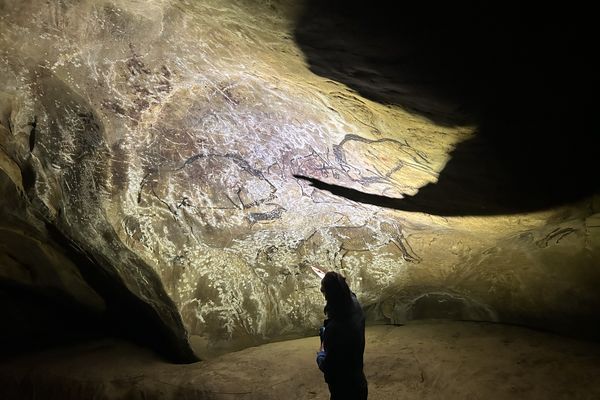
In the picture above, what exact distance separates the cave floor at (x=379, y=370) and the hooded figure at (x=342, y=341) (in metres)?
1.10

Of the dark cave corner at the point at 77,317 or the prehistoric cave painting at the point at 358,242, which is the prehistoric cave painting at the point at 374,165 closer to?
the prehistoric cave painting at the point at 358,242

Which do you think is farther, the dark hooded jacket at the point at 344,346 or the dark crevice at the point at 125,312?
the dark crevice at the point at 125,312

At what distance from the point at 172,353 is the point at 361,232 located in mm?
2997

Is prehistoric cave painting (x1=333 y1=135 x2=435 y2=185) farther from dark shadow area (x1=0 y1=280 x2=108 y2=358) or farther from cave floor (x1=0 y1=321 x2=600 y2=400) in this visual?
dark shadow area (x1=0 y1=280 x2=108 y2=358)

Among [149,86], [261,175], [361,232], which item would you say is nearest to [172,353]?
[261,175]

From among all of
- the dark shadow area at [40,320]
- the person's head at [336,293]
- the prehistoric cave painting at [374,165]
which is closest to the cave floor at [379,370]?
the dark shadow area at [40,320]

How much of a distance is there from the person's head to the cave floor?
5.13 feet

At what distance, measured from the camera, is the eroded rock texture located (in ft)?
11.9

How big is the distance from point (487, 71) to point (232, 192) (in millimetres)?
3388

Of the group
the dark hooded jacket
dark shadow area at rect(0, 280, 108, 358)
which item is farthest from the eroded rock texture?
the dark hooded jacket

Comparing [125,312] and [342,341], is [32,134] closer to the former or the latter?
[125,312]

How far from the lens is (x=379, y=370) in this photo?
13.9 feet

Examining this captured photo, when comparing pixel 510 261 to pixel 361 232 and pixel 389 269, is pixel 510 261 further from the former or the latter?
pixel 361 232

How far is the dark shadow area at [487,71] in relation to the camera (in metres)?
2.14
